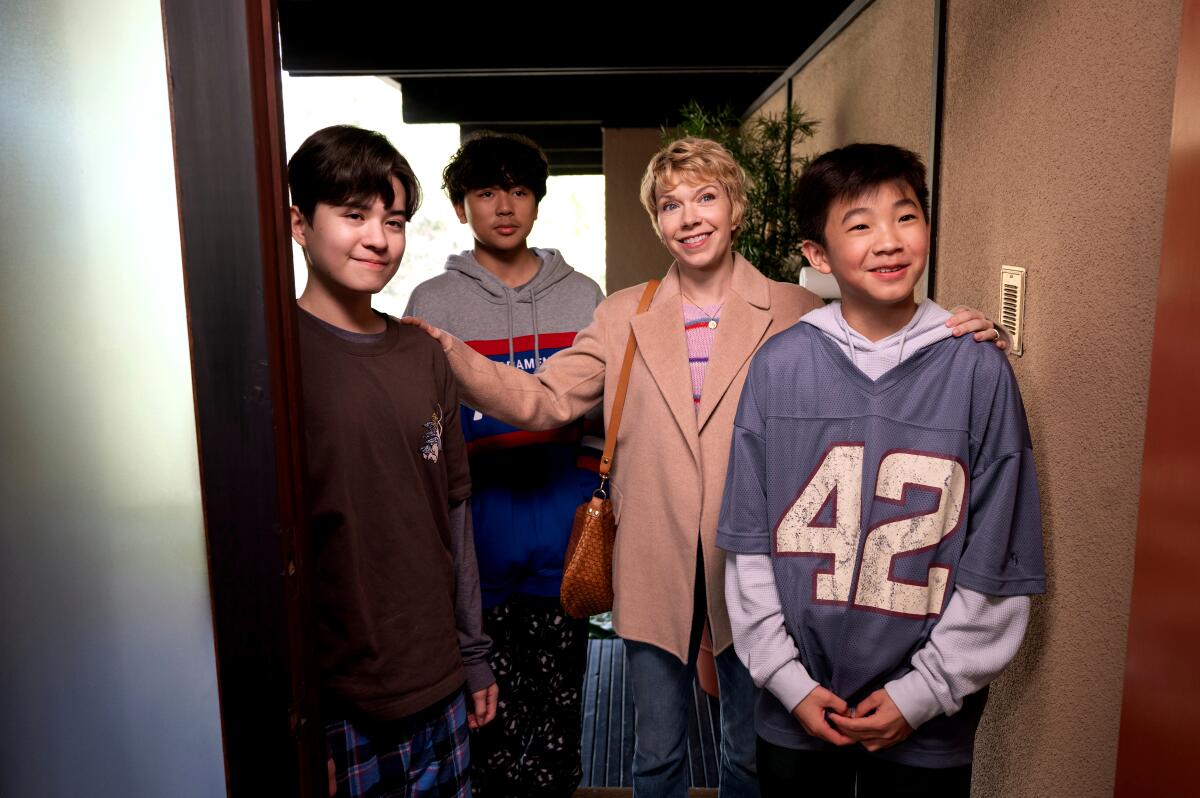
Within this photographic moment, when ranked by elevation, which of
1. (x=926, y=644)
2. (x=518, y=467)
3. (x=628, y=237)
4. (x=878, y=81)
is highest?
(x=878, y=81)

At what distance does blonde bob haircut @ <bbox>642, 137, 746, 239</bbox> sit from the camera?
5.03 ft

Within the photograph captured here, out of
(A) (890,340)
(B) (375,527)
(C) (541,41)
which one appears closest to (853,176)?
(A) (890,340)

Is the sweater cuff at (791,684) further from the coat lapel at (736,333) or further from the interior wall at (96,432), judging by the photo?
the interior wall at (96,432)

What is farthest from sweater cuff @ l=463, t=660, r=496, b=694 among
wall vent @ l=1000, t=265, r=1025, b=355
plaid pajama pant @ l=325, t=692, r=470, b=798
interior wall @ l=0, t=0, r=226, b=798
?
wall vent @ l=1000, t=265, r=1025, b=355

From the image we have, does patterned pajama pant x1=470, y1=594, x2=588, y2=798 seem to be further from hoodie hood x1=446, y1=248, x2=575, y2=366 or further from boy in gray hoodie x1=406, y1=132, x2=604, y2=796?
hoodie hood x1=446, y1=248, x2=575, y2=366

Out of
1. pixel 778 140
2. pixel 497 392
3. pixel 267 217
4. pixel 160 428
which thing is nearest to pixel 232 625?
pixel 160 428

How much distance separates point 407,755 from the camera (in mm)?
1325

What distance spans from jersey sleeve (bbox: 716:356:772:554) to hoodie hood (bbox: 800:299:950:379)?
12cm

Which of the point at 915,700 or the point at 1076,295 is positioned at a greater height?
the point at 1076,295

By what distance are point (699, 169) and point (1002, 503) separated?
715mm

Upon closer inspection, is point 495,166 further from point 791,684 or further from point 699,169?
point 791,684

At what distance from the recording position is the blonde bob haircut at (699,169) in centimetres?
153

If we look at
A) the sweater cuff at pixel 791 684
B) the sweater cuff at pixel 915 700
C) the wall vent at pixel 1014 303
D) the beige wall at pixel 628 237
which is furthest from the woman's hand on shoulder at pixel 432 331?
the beige wall at pixel 628 237

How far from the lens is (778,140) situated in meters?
3.65
